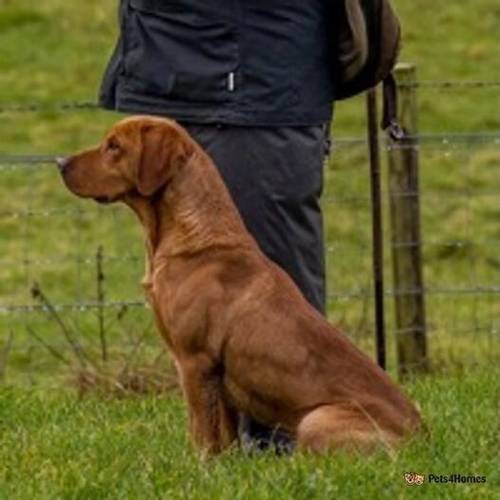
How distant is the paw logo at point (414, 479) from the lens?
6.94 m

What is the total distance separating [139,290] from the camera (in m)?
13.9

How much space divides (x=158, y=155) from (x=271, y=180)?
0.49 m

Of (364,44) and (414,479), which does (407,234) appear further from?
(414,479)

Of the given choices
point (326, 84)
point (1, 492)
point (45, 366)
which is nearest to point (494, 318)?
point (45, 366)

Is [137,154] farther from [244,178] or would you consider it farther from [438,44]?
[438,44]

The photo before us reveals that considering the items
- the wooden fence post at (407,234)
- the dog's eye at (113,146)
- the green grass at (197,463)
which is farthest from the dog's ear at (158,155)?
the wooden fence post at (407,234)

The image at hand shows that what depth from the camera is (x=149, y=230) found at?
7855 mm

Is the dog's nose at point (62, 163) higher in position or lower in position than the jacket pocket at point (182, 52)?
lower

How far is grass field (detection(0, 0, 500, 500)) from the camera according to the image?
281 inches

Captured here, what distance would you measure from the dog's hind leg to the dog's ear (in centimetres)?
92

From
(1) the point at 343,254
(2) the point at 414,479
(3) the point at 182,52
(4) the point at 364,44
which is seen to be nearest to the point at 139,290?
(1) the point at 343,254

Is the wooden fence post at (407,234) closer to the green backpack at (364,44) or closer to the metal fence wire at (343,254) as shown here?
the metal fence wire at (343,254)

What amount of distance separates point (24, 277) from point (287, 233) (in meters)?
7.25

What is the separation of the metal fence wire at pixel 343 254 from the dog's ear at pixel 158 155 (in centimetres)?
334
